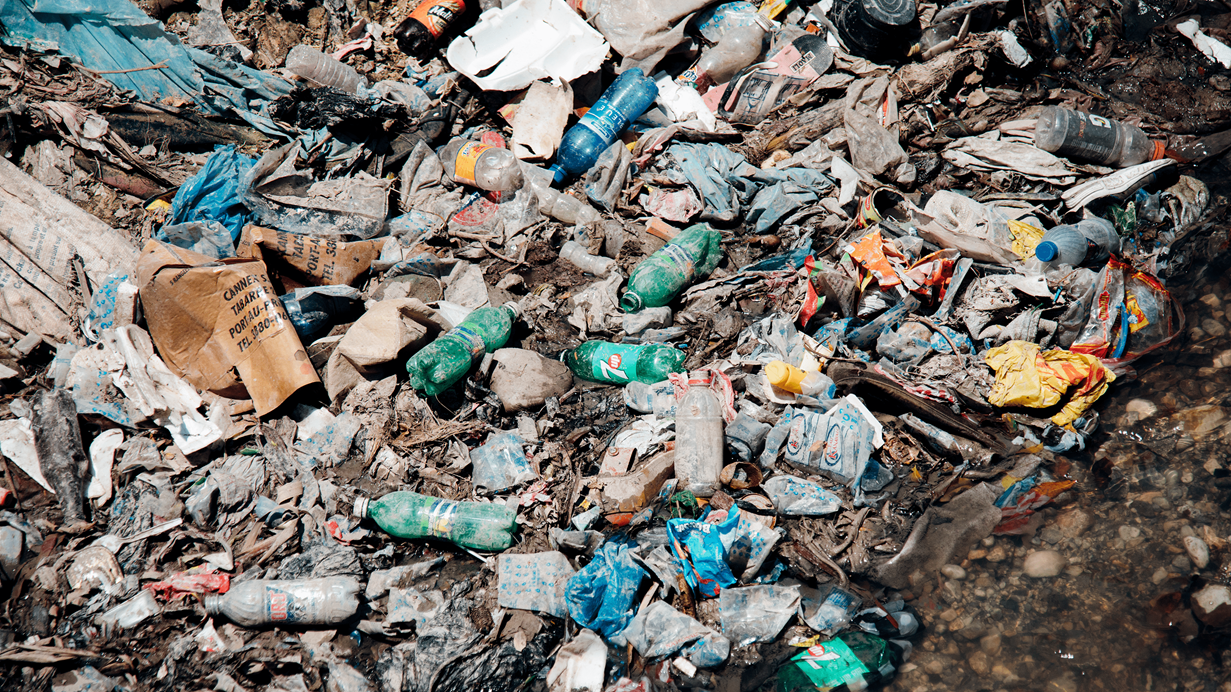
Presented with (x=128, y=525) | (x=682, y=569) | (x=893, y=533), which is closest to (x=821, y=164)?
(x=893, y=533)

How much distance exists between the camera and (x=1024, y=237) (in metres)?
3.47

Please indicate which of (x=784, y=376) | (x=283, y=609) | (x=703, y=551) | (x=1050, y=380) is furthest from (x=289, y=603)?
(x=1050, y=380)

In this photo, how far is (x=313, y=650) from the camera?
262 cm

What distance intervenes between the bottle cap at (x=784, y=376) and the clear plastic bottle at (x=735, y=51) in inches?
111

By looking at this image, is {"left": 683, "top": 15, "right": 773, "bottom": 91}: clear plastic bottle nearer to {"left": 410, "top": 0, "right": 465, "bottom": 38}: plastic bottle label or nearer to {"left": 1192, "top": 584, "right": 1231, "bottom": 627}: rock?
{"left": 410, "top": 0, "right": 465, "bottom": 38}: plastic bottle label

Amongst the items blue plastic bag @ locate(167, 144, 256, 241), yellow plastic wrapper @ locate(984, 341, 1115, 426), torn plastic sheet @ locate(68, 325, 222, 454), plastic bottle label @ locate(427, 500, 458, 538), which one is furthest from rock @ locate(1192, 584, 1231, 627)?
blue plastic bag @ locate(167, 144, 256, 241)

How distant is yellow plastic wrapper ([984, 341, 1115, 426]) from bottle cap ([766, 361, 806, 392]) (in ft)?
2.97

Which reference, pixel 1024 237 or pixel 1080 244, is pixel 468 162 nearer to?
pixel 1024 237

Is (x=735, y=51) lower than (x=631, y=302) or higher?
higher

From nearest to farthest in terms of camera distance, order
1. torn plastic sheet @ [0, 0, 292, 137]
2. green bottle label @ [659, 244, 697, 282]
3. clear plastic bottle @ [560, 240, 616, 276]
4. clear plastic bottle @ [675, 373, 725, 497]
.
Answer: clear plastic bottle @ [675, 373, 725, 497]
green bottle label @ [659, 244, 697, 282]
clear plastic bottle @ [560, 240, 616, 276]
torn plastic sheet @ [0, 0, 292, 137]

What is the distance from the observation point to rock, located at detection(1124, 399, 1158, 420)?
2.97 metres

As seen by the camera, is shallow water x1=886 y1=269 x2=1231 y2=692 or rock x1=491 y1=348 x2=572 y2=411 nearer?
shallow water x1=886 y1=269 x2=1231 y2=692

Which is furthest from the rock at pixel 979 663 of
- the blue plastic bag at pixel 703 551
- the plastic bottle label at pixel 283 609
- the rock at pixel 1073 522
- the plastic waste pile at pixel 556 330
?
the plastic bottle label at pixel 283 609

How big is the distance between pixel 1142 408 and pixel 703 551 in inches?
89.4
